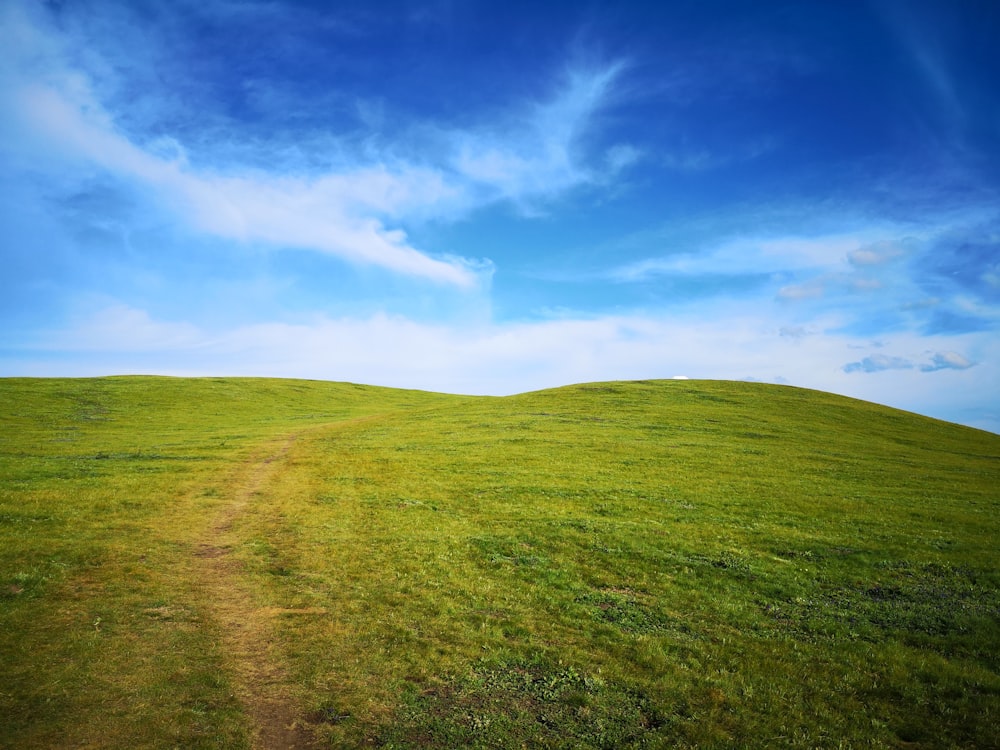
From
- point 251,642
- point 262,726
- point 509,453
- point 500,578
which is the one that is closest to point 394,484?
point 509,453

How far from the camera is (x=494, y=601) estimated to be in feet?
59.3

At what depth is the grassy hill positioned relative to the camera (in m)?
11.7

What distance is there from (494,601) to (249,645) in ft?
26.4

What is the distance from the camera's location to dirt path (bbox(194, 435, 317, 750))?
437 inches

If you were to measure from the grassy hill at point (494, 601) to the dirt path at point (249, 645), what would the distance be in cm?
8

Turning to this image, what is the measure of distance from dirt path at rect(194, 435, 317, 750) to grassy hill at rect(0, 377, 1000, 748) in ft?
0.27

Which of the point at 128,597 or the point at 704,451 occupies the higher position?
the point at 704,451

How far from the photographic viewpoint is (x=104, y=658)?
13.4 metres

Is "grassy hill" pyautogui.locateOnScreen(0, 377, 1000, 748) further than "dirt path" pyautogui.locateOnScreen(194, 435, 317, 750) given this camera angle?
Yes

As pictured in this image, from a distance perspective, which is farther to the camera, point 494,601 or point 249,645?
point 494,601

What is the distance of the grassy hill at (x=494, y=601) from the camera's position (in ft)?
38.5

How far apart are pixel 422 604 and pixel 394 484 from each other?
59.7 feet

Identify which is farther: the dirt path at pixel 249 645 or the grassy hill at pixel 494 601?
the grassy hill at pixel 494 601

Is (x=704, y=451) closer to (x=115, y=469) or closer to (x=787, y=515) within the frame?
(x=787, y=515)
